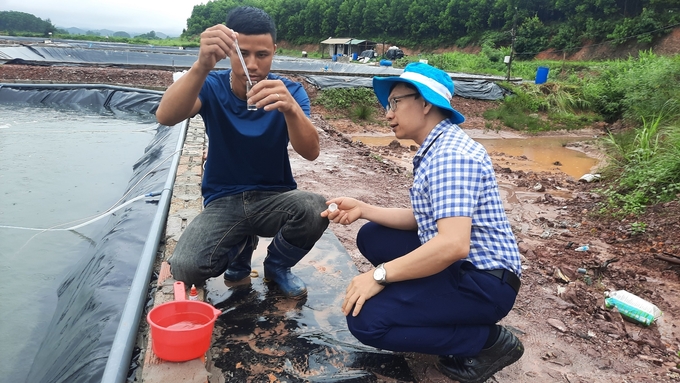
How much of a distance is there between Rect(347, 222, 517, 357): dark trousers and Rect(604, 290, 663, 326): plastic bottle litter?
1474mm

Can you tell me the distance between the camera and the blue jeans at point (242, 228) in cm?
210

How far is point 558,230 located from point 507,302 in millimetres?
3312

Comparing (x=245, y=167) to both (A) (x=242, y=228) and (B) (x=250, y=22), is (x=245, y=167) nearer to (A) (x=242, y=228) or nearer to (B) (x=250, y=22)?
(A) (x=242, y=228)

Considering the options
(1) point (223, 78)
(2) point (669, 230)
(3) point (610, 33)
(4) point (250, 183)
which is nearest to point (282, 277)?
(4) point (250, 183)

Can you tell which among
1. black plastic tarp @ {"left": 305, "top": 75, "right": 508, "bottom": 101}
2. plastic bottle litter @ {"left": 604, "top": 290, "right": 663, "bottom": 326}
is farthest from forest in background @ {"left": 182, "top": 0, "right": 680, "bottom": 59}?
plastic bottle litter @ {"left": 604, "top": 290, "right": 663, "bottom": 326}

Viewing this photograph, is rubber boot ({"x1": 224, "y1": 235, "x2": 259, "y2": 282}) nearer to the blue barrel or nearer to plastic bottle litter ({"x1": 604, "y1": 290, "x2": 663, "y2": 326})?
plastic bottle litter ({"x1": 604, "y1": 290, "x2": 663, "y2": 326})

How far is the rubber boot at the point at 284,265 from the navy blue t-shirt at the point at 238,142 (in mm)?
303

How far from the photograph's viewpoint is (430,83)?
5.56 ft

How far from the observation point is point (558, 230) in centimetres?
461

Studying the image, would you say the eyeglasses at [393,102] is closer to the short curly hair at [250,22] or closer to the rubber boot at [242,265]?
the short curly hair at [250,22]

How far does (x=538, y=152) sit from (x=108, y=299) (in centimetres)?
1000

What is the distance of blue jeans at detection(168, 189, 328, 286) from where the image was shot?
6.88 feet

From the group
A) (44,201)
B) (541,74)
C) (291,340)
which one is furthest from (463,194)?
(541,74)

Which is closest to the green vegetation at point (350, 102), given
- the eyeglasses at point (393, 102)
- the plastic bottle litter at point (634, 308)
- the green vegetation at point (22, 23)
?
the plastic bottle litter at point (634, 308)
